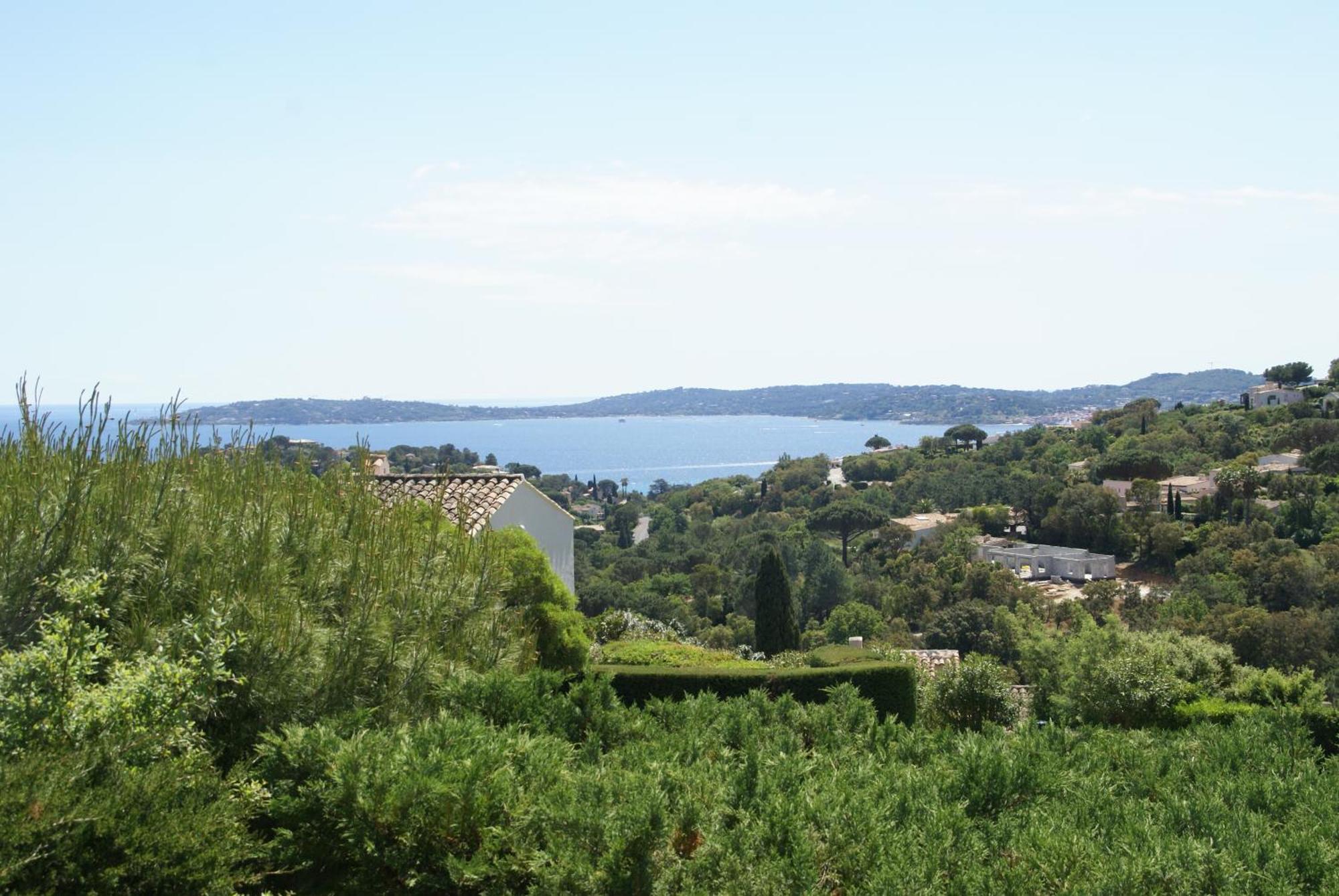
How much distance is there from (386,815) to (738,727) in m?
2.44

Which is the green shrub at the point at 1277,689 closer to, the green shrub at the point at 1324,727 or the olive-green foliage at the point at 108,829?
the green shrub at the point at 1324,727

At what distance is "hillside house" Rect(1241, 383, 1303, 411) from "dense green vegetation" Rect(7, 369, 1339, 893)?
268 ft

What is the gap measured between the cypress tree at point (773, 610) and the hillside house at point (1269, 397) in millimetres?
68967

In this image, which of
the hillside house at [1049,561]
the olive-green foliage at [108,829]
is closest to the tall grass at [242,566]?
the olive-green foliage at [108,829]

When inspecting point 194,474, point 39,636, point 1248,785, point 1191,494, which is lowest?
point 1191,494

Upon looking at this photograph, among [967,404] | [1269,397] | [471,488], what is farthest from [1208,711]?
[967,404]

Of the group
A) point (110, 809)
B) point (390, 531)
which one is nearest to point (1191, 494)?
point (390, 531)

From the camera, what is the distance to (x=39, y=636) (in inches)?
257

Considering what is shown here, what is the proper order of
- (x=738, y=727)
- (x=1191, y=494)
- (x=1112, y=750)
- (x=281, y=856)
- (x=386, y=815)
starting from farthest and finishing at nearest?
1. (x=1191, y=494)
2. (x=738, y=727)
3. (x=1112, y=750)
4. (x=281, y=856)
5. (x=386, y=815)

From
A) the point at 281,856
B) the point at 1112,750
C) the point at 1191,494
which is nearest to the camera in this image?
the point at 281,856

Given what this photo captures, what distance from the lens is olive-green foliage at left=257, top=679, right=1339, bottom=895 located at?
4.19m

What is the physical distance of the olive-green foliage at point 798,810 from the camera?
165 inches

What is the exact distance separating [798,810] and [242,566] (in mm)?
4963

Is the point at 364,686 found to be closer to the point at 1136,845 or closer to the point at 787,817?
the point at 787,817
